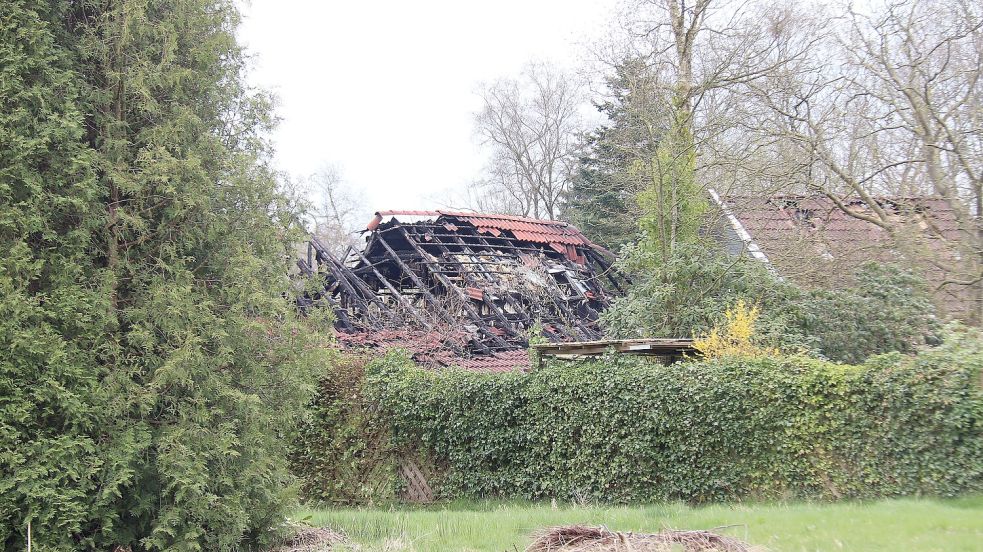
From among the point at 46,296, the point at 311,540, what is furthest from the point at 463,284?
the point at 46,296

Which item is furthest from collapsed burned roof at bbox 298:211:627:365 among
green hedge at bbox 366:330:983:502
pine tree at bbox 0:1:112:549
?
pine tree at bbox 0:1:112:549

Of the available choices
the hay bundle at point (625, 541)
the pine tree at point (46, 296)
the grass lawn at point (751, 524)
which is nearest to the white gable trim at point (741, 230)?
the grass lawn at point (751, 524)

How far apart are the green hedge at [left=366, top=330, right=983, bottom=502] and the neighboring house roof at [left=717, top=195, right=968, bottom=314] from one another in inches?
194

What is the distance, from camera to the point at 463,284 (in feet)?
67.5

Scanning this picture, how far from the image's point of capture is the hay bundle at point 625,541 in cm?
595

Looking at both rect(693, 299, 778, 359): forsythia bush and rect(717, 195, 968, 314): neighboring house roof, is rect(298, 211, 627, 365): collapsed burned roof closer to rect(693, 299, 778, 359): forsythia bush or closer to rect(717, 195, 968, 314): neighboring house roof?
rect(717, 195, 968, 314): neighboring house roof

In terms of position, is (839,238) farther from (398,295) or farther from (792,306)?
(398,295)

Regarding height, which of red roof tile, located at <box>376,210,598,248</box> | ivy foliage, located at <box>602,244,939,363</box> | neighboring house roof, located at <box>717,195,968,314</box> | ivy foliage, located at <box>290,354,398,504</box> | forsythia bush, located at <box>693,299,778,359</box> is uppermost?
red roof tile, located at <box>376,210,598,248</box>

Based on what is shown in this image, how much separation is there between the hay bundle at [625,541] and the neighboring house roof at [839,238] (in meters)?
9.76

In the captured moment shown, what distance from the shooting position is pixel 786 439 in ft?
32.9

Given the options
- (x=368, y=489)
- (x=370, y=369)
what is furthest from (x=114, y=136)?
(x=368, y=489)

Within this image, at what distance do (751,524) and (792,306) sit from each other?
6.67 m

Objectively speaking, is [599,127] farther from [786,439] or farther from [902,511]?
[902,511]

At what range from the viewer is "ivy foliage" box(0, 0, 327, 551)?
5.85 meters
